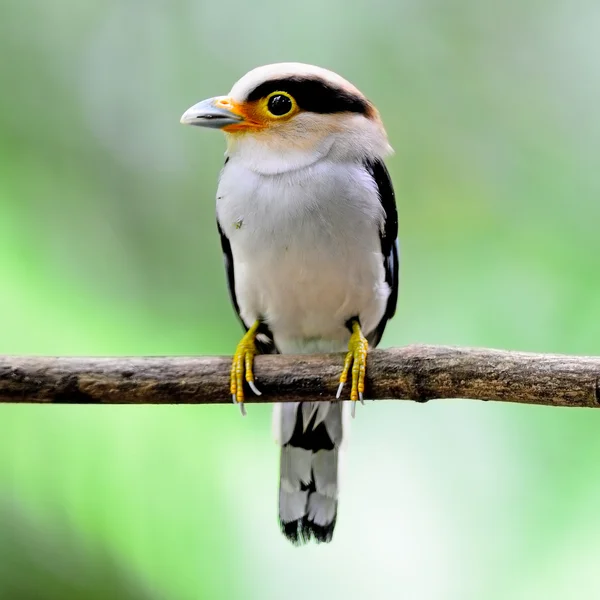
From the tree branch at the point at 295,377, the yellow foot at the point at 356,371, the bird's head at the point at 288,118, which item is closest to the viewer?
the tree branch at the point at 295,377

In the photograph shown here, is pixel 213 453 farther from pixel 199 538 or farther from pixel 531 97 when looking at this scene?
pixel 531 97

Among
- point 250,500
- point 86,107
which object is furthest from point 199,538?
point 86,107

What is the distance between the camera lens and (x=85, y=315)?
8.80 feet

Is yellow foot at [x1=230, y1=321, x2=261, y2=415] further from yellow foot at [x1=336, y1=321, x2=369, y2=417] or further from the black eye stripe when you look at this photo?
the black eye stripe

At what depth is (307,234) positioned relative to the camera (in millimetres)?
1895

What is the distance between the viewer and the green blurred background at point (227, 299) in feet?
8.11

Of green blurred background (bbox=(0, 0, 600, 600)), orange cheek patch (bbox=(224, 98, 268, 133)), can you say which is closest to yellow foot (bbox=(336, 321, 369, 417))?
orange cheek patch (bbox=(224, 98, 268, 133))

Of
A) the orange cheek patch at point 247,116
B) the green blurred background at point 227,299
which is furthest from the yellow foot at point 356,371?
the green blurred background at point 227,299

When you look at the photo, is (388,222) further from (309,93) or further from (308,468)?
(308,468)

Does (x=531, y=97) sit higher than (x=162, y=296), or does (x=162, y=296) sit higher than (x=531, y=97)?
(x=531, y=97)

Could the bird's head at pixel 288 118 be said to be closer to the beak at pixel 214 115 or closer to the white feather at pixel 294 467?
the beak at pixel 214 115

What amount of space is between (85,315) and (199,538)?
0.88 metres

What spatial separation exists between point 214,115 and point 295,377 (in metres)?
0.68

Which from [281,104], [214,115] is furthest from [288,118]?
[214,115]
